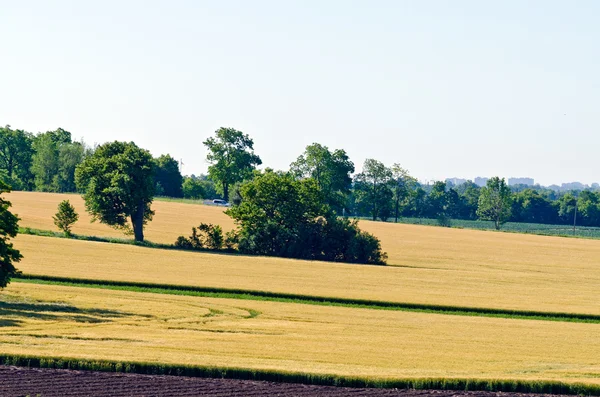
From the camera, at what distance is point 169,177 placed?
191500 mm

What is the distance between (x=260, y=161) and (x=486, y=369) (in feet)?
431

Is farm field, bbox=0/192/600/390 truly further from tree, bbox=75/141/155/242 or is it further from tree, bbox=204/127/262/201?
tree, bbox=204/127/262/201

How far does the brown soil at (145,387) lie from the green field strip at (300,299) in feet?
78.6

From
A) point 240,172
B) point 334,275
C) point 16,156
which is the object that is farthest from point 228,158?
point 334,275

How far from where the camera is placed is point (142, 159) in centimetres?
9106

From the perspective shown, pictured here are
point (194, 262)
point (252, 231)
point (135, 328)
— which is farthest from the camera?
point (252, 231)

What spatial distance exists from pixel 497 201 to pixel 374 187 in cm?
2677

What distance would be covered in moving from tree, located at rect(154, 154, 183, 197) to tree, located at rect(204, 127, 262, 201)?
32.0m

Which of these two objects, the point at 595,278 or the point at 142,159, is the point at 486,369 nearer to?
the point at 595,278

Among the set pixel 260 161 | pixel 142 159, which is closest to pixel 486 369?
pixel 142 159

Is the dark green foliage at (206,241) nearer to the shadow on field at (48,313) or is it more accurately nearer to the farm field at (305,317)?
the farm field at (305,317)

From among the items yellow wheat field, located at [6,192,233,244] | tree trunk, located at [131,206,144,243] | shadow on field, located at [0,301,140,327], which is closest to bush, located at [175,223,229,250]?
yellow wheat field, located at [6,192,233,244]

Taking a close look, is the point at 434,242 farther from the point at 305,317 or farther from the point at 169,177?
the point at 169,177

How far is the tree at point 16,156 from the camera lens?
178 metres
